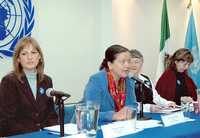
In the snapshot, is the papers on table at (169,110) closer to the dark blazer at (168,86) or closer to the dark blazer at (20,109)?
the dark blazer at (20,109)

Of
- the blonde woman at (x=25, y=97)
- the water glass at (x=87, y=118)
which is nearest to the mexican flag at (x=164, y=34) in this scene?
the blonde woman at (x=25, y=97)

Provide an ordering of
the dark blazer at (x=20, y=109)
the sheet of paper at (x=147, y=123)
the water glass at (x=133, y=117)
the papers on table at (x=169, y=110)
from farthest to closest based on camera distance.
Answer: the papers on table at (x=169, y=110)
the dark blazer at (x=20, y=109)
the sheet of paper at (x=147, y=123)
the water glass at (x=133, y=117)

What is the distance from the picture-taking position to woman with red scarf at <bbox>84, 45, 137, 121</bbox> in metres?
3.00

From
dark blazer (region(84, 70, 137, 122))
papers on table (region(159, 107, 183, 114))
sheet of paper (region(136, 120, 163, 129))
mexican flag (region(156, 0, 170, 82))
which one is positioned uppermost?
mexican flag (region(156, 0, 170, 82))

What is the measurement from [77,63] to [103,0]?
0.92m

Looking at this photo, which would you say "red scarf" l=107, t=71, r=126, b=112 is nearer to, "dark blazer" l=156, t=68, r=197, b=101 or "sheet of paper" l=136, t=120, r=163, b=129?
"sheet of paper" l=136, t=120, r=163, b=129

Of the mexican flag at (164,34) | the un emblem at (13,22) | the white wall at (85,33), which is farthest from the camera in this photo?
the mexican flag at (164,34)

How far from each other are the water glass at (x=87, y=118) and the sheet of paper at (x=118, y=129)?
0.12 meters

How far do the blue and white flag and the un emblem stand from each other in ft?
10.3

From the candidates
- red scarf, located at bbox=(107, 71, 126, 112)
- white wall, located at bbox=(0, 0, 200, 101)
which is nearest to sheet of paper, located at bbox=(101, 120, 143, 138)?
red scarf, located at bbox=(107, 71, 126, 112)

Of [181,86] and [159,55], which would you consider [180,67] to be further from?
[159,55]

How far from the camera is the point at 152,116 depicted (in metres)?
3.01

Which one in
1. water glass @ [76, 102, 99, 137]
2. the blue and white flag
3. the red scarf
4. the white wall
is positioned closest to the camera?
water glass @ [76, 102, 99, 137]

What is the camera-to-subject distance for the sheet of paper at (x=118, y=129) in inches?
86.5
